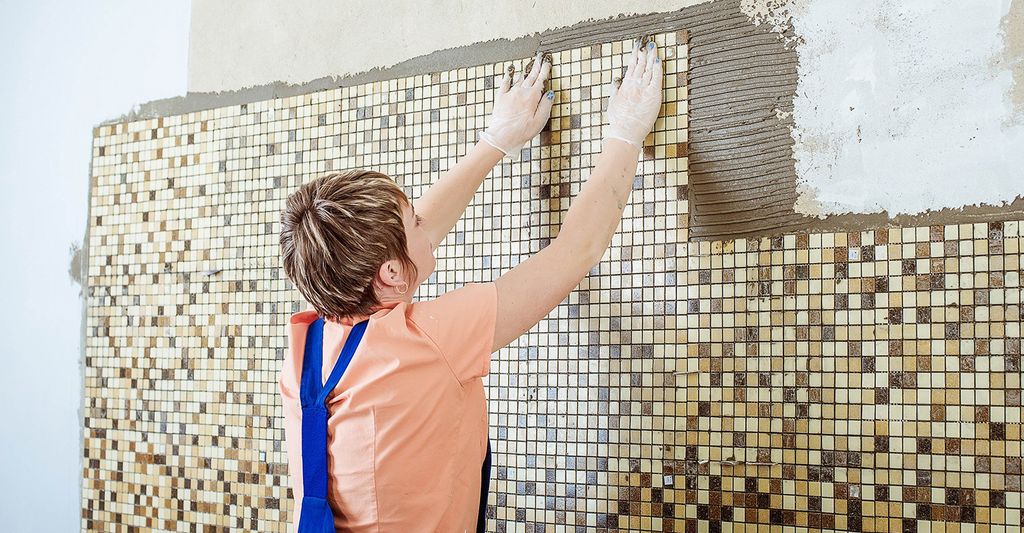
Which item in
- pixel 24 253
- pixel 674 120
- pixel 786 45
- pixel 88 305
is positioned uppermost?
pixel 786 45

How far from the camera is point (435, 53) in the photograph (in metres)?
1.76

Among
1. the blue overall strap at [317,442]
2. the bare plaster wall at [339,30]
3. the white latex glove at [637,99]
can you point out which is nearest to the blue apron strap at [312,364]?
the blue overall strap at [317,442]

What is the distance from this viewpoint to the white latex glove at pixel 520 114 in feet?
5.16

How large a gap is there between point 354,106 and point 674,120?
2.37 ft

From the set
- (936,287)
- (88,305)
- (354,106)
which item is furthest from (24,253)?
(936,287)

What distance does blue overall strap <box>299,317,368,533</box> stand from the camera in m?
1.20

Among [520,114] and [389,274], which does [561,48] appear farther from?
[389,274]

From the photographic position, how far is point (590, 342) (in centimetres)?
155

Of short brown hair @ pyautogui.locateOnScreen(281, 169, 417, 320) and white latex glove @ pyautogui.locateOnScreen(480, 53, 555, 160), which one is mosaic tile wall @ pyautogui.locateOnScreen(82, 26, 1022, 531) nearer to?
white latex glove @ pyautogui.locateOnScreen(480, 53, 555, 160)

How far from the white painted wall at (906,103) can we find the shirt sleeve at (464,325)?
0.56m

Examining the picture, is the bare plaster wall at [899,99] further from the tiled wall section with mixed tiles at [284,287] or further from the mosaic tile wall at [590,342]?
the tiled wall section with mixed tiles at [284,287]

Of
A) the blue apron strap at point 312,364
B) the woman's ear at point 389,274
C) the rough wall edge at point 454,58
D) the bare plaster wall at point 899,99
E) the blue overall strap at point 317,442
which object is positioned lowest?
the blue overall strap at point 317,442

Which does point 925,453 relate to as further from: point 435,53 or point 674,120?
point 435,53

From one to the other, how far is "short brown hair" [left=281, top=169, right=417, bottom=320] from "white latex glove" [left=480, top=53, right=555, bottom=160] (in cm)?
35
